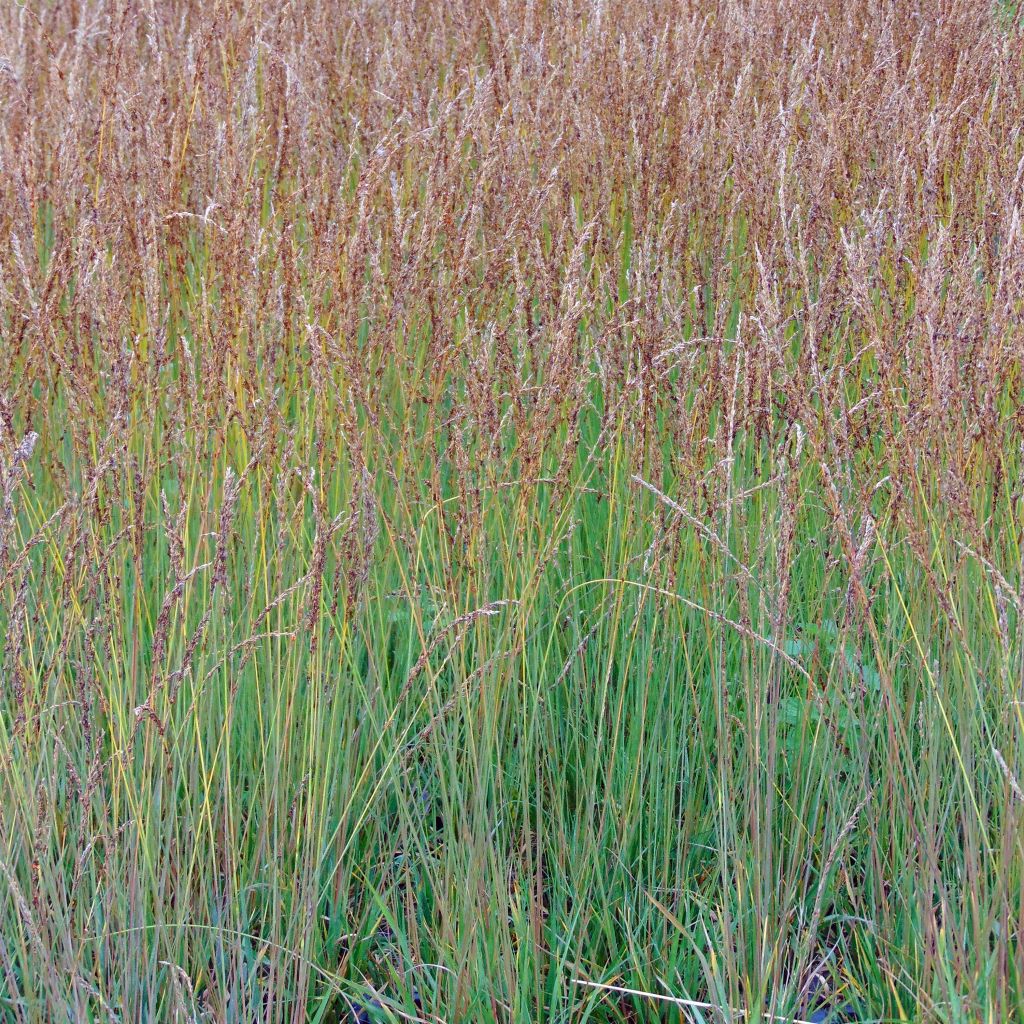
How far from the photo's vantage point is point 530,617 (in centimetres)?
186

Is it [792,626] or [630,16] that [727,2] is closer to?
[630,16]

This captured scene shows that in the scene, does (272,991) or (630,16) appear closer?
(272,991)

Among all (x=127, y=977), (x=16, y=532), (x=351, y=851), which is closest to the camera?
(x=127, y=977)

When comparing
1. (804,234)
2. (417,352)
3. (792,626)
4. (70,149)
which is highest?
(70,149)

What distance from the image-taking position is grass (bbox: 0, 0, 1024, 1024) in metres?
1.44

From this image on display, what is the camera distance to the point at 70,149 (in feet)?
7.02

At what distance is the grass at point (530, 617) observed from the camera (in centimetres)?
144

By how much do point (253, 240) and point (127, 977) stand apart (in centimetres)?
117

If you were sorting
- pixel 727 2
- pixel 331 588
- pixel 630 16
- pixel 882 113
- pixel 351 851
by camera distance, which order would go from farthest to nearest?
pixel 630 16, pixel 727 2, pixel 882 113, pixel 331 588, pixel 351 851

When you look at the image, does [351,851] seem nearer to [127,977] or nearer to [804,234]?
[127,977]

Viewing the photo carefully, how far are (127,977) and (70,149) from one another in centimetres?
157

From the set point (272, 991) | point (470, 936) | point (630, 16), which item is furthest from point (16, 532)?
point (630, 16)

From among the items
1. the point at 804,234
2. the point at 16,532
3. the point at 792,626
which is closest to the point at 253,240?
the point at 16,532

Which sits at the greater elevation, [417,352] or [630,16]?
[630,16]
